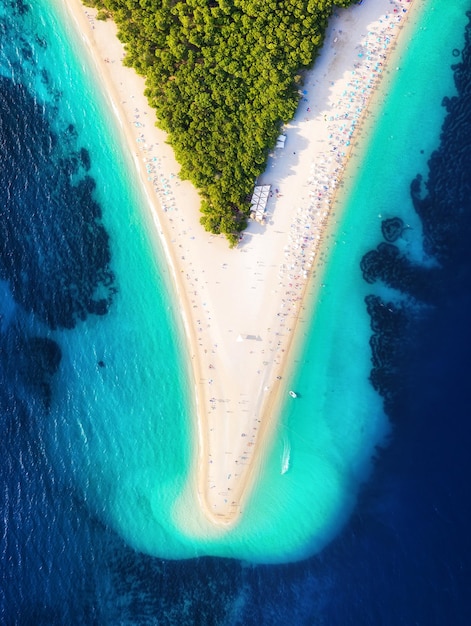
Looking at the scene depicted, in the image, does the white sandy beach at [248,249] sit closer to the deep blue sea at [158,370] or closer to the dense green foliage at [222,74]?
the dense green foliage at [222,74]

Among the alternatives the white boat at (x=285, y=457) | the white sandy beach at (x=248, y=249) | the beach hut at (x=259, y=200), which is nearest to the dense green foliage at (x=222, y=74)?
the beach hut at (x=259, y=200)

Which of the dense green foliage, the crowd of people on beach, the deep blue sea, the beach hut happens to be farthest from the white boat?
the beach hut

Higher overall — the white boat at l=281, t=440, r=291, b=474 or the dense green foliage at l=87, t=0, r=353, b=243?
the dense green foliage at l=87, t=0, r=353, b=243

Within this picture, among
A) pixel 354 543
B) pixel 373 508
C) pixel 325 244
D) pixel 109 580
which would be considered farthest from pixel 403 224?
pixel 109 580

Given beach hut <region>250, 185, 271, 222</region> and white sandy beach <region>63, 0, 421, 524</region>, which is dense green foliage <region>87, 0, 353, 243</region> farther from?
white sandy beach <region>63, 0, 421, 524</region>

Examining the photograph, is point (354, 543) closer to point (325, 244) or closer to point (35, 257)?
point (325, 244)

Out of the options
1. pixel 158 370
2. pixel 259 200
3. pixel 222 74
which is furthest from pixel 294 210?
pixel 158 370
